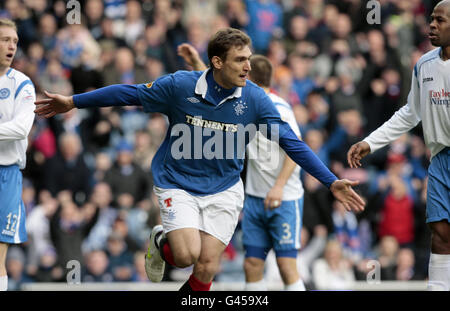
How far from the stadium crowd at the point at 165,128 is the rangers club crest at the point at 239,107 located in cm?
535

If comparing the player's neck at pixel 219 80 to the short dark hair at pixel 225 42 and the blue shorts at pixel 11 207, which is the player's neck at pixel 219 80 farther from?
the blue shorts at pixel 11 207

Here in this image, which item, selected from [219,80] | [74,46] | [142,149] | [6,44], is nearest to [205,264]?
[219,80]

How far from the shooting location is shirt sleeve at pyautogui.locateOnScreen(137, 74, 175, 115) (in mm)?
7586

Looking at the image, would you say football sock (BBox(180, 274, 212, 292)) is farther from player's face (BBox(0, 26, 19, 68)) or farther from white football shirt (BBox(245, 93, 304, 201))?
player's face (BBox(0, 26, 19, 68))

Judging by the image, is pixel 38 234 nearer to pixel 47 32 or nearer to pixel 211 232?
pixel 47 32

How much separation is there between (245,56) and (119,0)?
859cm

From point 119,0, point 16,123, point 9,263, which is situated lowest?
point 9,263

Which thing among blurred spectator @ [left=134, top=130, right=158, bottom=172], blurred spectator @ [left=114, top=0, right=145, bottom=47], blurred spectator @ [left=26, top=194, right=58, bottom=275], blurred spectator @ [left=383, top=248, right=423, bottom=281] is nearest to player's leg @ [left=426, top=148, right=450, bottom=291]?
blurred spectator @ [left=383, top=248, right=423, bottom=281]

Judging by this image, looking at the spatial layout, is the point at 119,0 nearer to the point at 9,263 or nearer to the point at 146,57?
the point at 146,57

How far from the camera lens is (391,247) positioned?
13461mm

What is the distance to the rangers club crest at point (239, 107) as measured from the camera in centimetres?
769

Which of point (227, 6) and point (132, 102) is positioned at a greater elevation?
point (227, 6)
